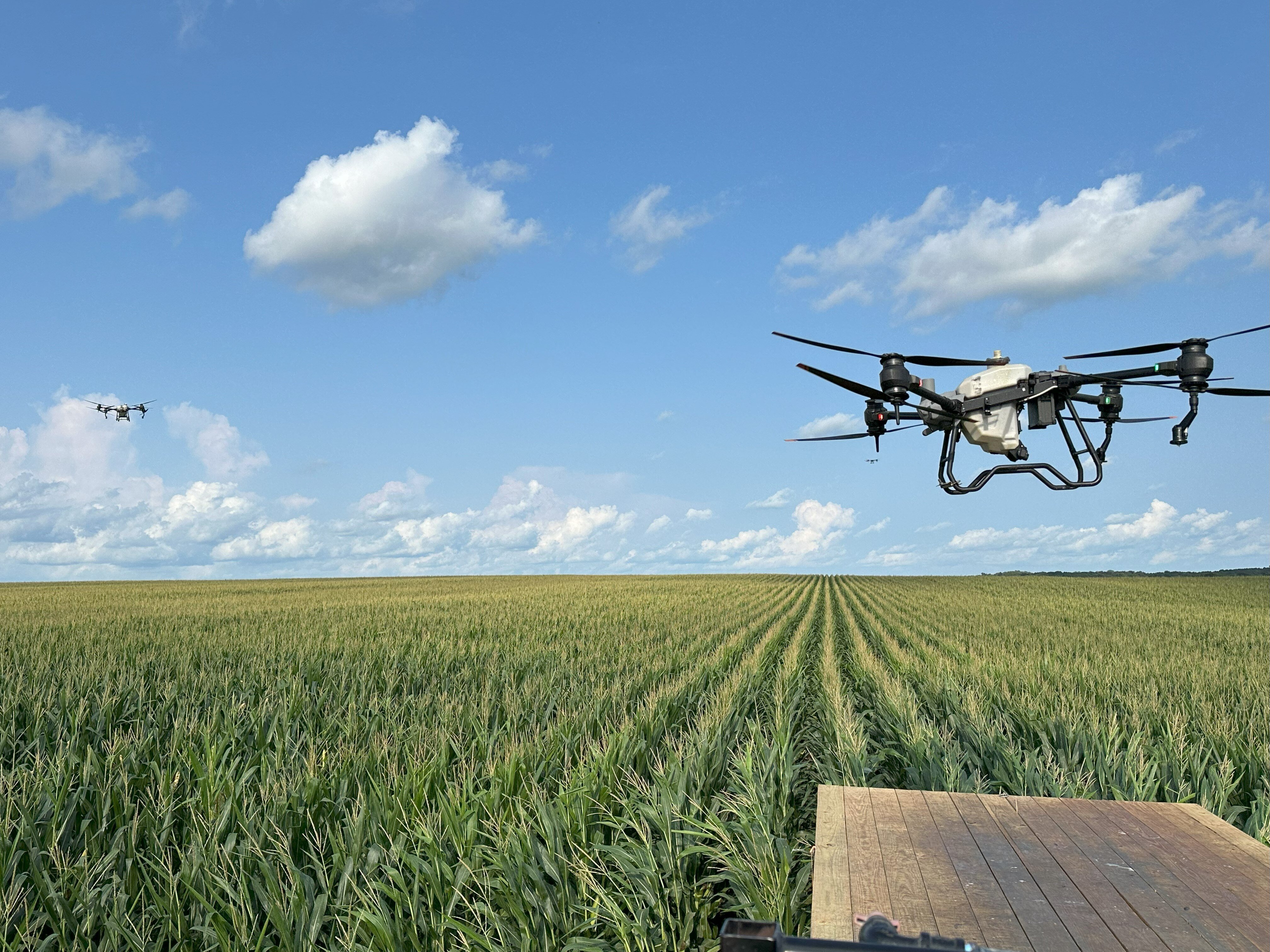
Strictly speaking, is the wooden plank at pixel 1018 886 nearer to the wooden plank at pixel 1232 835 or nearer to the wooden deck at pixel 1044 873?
the wooden deck at pixel 1044 873

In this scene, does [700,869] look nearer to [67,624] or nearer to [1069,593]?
[67,624]

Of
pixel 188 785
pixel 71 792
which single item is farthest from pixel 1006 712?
pixel 71 792

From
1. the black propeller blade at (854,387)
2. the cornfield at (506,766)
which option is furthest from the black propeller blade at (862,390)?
the cornfield at (506,766)

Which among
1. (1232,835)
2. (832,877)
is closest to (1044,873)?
(832,877)

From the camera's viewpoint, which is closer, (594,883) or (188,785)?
(594,883)

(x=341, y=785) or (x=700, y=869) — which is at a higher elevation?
(x=341, y=785)

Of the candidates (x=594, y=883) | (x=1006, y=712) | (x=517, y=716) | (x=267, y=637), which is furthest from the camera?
(x=267, y=637)

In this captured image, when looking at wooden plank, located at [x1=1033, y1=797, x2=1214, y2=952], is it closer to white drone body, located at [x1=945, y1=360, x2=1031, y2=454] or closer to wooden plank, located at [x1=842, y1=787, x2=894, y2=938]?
wooden plank, located at [x1=842, y1=787, x2=894, y2=938]
